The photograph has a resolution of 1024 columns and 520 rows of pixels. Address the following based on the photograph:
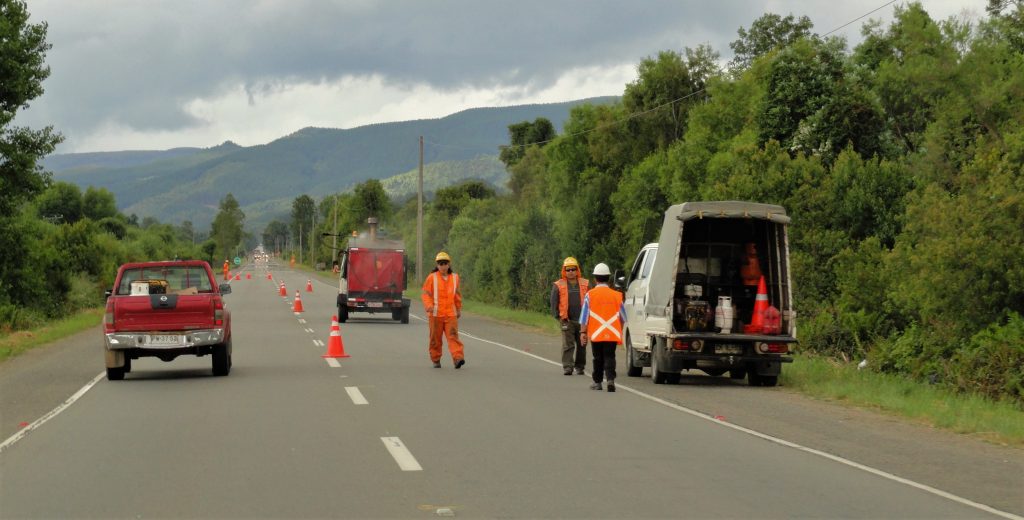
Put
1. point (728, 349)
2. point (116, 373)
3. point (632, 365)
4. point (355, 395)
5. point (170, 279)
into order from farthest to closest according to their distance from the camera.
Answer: point (170, 279)
point (632, 365)
point (116, 373)
point (728, 349)
point (355, 395)

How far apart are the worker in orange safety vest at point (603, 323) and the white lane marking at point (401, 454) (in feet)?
17.6

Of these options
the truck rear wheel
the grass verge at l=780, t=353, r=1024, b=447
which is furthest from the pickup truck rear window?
the grass verge at l=780, t=353, r=1024, b=447

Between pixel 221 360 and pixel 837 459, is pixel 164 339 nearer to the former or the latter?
pixel 221 360

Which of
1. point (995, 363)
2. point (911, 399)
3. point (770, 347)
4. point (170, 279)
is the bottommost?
point (911, 399)

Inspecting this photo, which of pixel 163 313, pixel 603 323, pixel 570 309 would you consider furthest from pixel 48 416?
pixel 570 309

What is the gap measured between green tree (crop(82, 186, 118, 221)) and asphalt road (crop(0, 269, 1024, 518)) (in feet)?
314

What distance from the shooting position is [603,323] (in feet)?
53.6

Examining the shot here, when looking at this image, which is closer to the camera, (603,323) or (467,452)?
(467,452)

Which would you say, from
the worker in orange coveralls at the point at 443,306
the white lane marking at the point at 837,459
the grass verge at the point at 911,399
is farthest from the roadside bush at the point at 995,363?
the worker in orange coveralls at the point at 443,306

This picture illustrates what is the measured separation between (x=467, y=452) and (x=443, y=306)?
978 cm

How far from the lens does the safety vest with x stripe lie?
1634 cm

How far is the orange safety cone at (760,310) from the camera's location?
18.2 metres

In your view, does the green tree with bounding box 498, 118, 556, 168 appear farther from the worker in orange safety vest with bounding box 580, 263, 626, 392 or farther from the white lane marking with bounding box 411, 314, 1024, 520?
the white lane marking with bounding box 411, 314, 1024, 520

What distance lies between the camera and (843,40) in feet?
131
